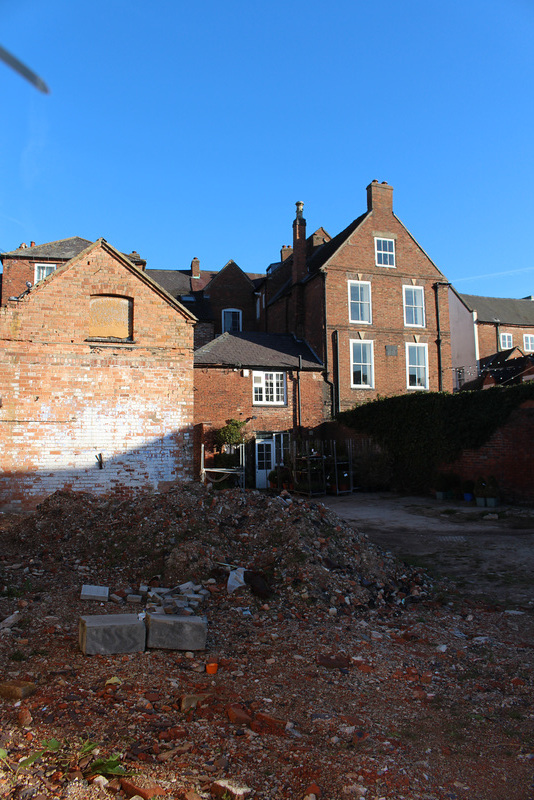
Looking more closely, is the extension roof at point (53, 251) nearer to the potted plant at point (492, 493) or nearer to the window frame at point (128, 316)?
the window frame at point (128, 316)

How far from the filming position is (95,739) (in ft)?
12.2

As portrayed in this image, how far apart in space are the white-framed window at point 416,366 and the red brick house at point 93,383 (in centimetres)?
1416

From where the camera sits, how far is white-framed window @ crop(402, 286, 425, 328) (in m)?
26.8

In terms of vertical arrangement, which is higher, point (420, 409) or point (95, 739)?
point (420, 409)

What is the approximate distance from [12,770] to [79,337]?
13011 mm

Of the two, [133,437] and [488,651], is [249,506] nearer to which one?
[488,651]

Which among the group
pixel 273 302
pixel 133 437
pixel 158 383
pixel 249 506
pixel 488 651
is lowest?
pixel 488 651

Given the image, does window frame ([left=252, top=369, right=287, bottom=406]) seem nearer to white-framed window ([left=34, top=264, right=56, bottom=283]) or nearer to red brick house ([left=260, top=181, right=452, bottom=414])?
red brick house ([left=260, top=181, right=452, bottom=414])

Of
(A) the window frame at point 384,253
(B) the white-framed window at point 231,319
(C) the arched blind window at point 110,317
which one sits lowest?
(C) the arched blind window at point 110,317

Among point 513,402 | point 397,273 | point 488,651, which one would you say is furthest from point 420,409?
point 488,651

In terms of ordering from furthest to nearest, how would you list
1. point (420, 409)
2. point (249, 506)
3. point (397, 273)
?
point (397, 273) → point (420, 409) → point (249, 506)

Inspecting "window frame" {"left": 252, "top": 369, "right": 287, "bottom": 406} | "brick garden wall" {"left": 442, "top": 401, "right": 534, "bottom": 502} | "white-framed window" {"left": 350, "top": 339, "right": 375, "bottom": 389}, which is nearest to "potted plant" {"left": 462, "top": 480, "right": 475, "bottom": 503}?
"brick garden wall" {"left": 442, "top": 401, "right": 534, "bottom": 502}

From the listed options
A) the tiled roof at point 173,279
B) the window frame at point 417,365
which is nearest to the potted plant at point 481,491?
the window frame at point 417,365

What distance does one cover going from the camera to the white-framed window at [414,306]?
88.0ft
